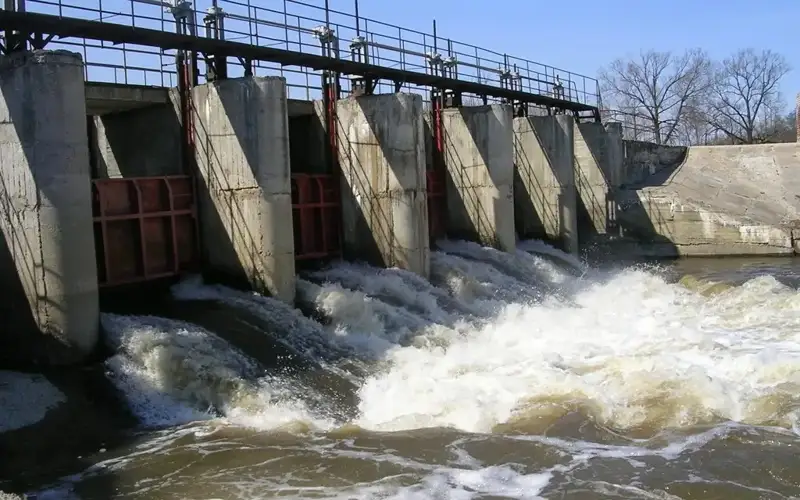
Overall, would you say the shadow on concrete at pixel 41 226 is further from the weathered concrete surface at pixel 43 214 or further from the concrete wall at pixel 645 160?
the concrete wall at pixel 645 160

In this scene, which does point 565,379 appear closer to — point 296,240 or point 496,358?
point 496,358

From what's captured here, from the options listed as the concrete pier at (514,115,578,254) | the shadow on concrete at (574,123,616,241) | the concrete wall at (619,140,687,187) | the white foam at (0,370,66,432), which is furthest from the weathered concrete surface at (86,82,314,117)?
the concrete wall at (619,140,687,187)

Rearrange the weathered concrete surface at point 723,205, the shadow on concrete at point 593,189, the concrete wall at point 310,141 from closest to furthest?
the concrete wall at point 310,141, the weathered concrete surface at point 723,205, the shadow on concrete at point 593,189

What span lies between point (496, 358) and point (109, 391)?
18.6 ft

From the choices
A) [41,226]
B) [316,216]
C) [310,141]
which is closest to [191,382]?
[41,226]

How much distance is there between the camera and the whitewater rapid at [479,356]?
29.9 feet

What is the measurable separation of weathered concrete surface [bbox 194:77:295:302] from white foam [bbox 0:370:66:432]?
Answer: 14.4 feet

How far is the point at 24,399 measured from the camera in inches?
344

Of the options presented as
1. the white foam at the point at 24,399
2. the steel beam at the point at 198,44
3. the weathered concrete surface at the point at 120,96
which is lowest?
the white foam at the point at 24,399

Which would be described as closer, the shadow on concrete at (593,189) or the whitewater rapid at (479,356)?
the whitewater rapid at (479,356)

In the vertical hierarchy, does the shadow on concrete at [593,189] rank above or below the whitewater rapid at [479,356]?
above

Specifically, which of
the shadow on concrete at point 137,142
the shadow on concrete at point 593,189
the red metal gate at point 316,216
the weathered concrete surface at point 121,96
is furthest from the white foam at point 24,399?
the shadow on concrete at point 593,189

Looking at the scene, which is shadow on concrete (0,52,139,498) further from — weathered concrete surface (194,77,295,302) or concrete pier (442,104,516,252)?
concrete pier (442,104,516,252)

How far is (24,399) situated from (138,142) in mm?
6980
